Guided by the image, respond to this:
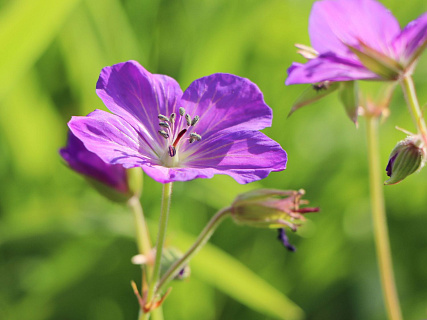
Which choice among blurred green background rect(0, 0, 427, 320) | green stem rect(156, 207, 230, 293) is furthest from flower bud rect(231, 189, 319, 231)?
blurred green background rect(0, 0, 427, 320)

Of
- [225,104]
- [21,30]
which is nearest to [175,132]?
[225,104]

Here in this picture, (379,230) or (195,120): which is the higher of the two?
(195,120)

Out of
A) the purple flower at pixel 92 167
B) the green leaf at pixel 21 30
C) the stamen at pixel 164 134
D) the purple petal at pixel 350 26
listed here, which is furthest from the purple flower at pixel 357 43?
the green leaf at pixel 21 30

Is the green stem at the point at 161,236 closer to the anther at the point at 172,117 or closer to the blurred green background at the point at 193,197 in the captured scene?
the anther at the point at 172,117

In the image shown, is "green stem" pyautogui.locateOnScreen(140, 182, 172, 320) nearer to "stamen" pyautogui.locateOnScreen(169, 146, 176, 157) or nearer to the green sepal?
"stamen" pyautogui.locateOnScreen(169, 146, 176, 157)

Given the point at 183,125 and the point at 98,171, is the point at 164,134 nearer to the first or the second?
the point at 183,125
